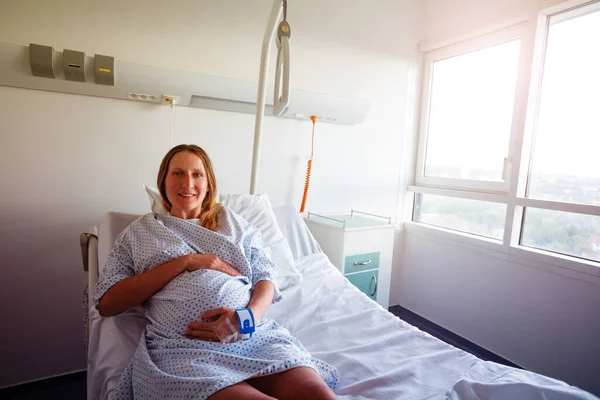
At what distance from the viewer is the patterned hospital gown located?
35.5 inches

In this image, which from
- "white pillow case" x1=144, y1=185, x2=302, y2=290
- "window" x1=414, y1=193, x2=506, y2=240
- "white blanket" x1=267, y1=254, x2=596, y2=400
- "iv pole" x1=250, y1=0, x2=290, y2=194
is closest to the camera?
"white blanket" x1=267, y1=254, x2=596, y2=400

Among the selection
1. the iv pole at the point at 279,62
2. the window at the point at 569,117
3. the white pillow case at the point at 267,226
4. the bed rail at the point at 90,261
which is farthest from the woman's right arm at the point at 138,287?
the window at the point at 569,117

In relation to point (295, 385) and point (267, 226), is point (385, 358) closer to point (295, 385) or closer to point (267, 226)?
point (295, 385)

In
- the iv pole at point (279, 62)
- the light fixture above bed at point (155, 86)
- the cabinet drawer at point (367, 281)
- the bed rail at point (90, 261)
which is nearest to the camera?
the bed rail at point (90, 261)

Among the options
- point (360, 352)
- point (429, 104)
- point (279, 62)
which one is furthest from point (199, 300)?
point (429, 104)

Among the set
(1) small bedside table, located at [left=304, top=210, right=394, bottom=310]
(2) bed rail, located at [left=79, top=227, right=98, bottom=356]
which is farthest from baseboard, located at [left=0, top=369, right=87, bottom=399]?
(1) small bedside table, located at [left=304, top=210, right=394, bottom=310]

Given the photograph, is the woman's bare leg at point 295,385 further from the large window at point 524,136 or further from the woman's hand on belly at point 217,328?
the large window at point 524,136

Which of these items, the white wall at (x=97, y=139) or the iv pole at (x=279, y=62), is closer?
the iv pole at (x=279, y=62)

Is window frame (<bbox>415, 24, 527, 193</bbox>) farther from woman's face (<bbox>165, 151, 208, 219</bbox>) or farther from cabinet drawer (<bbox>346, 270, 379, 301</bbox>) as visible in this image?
woman's face (<bbox>165, 151, 208, 219</bbox>)

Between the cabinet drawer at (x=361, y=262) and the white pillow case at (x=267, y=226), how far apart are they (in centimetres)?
61

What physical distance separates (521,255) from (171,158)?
6.84 ft

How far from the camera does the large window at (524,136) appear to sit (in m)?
2.08

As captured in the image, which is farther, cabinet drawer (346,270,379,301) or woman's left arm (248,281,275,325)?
cabinet drawer (346,270,379,301)

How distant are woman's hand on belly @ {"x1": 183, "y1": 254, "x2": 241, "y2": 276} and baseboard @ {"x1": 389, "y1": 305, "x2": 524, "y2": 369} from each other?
1915mm
